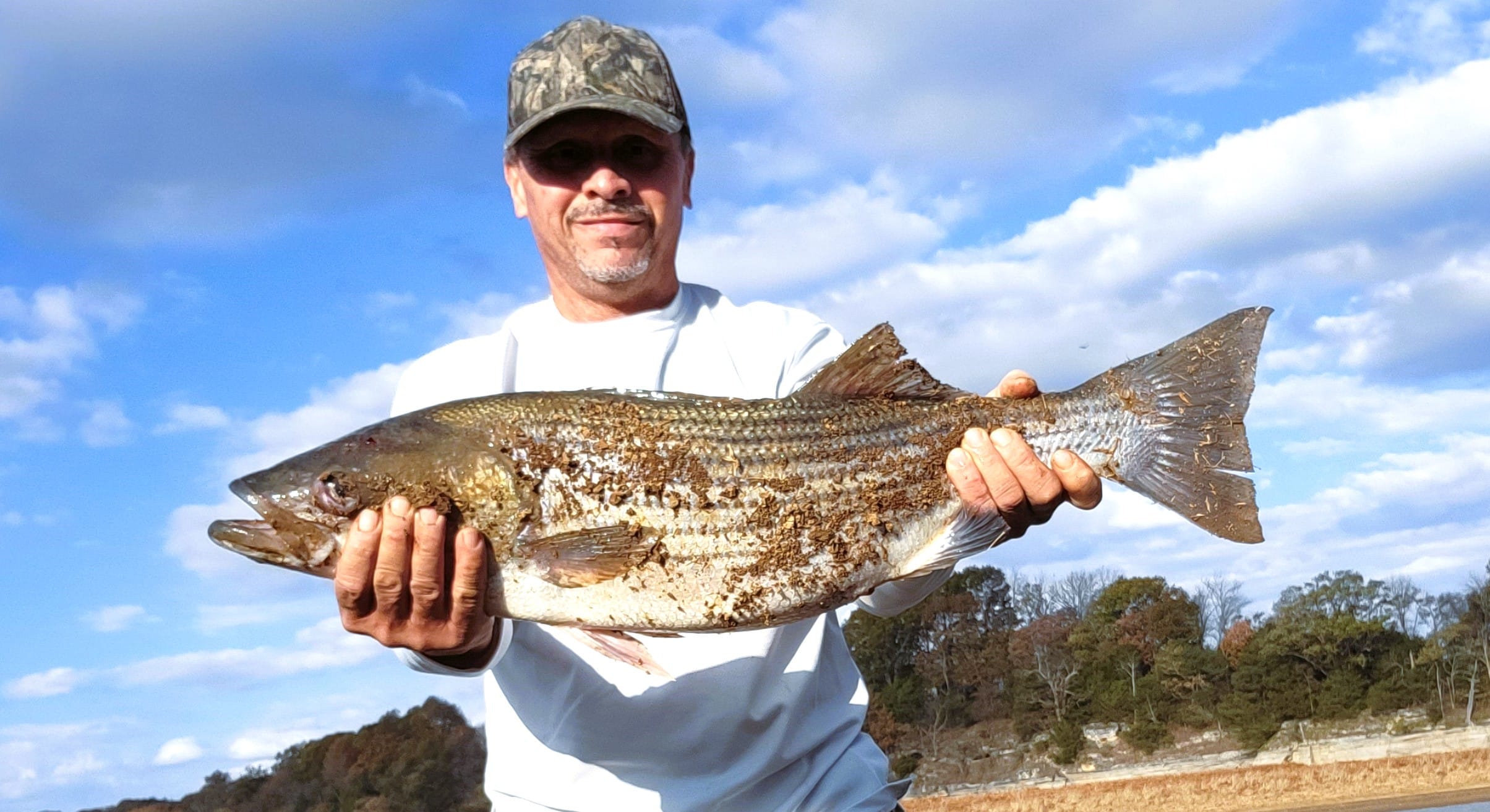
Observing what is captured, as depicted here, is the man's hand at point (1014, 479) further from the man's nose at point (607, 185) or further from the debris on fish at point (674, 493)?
the man's nose at point (607, 185)

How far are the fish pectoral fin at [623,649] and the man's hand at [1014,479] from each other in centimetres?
139

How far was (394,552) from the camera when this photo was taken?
4.46 metres

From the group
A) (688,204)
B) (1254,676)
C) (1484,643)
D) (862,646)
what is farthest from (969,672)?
(688,204)

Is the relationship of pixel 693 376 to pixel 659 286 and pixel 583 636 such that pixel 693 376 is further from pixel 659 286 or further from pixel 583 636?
pixel 583 636

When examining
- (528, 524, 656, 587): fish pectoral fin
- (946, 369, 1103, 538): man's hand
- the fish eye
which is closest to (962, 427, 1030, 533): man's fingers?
(946, 369, 1103, 538): man's hand

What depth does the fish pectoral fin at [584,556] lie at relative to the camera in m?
4.59

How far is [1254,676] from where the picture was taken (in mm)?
52875

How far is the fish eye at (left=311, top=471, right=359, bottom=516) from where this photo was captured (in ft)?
15.6

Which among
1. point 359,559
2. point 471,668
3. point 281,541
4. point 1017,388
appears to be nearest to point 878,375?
point 1017,388

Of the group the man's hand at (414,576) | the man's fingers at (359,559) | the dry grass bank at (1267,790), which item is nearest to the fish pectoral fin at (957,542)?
the man's hand at (414,576)

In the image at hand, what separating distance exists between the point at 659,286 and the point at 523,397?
1.08 m

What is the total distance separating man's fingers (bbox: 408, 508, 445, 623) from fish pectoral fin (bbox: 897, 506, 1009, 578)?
1744mm

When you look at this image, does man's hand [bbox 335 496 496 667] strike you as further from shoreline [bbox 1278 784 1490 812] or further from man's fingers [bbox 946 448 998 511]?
shoreline [bbox 1278 784 1490 812]

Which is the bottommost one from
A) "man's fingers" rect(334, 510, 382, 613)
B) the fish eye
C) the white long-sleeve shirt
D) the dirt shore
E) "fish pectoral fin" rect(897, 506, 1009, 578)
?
the dirt shore
